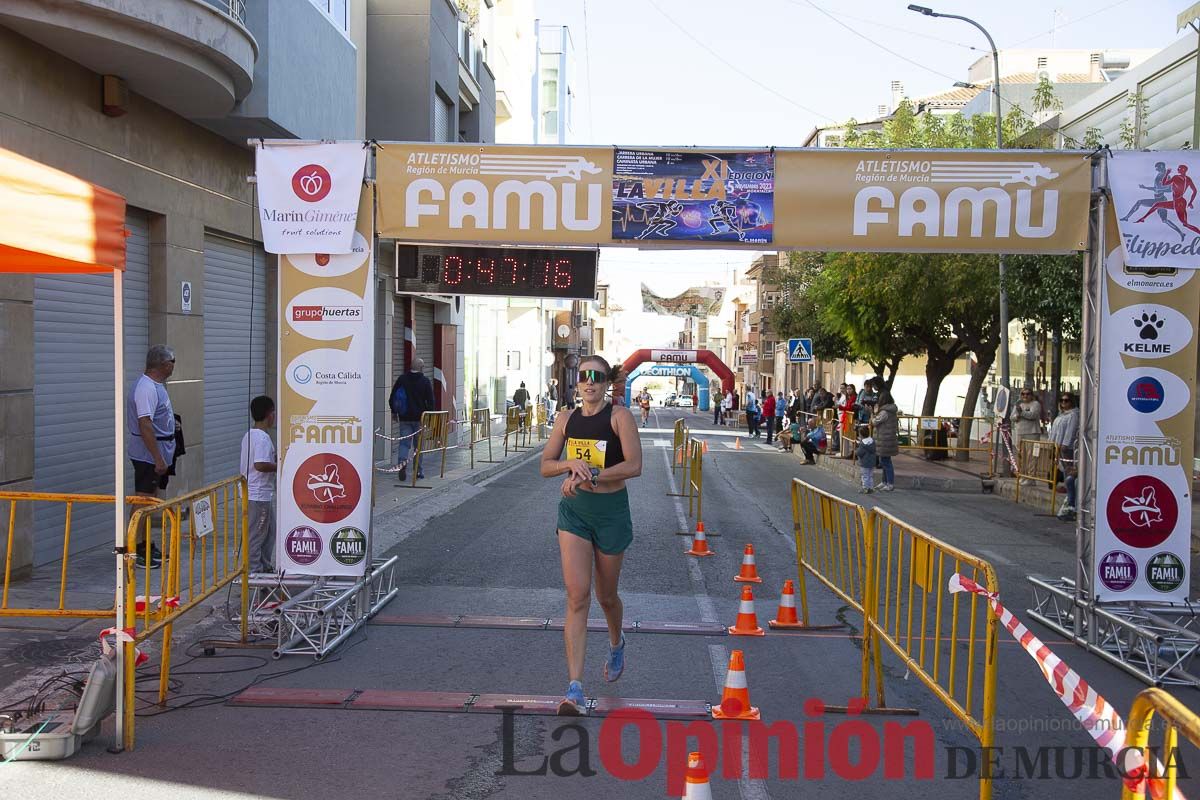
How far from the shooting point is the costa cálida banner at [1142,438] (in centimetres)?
756

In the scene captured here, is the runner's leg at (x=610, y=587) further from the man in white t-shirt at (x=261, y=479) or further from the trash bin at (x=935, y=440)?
the trash bin at (x=935, y=440)

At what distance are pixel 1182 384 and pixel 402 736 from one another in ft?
19.9

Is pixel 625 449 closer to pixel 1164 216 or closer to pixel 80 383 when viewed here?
pixel 1164 216

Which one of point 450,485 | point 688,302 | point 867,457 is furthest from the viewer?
point 688,302

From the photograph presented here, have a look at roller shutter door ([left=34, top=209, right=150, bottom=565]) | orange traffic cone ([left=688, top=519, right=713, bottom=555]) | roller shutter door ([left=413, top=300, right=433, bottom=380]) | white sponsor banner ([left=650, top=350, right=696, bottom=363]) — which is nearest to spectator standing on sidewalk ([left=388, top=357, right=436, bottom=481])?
roller shutter door ([left=34, top=209, right=150, bottom=565])

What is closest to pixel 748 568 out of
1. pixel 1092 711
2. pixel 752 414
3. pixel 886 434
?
pixel 1092 711

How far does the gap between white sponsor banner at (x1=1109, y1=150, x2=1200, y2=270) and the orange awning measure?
6.64m

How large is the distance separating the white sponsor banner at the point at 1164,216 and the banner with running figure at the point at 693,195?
8.45 feet

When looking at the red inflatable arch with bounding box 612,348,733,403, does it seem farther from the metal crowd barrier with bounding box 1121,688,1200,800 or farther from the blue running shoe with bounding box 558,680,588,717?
the metal crowd barrier with bounding box 1121,688,1200,800

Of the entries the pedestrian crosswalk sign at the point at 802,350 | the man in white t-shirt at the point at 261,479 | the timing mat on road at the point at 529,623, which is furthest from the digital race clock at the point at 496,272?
the pedestrian crosswalk sign at the point at 802,350

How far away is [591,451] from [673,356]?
58.0 m

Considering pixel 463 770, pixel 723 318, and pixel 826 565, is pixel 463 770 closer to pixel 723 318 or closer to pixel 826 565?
pixel 826 565

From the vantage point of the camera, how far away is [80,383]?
1038cm

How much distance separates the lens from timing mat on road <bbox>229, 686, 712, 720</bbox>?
5.88 meters
